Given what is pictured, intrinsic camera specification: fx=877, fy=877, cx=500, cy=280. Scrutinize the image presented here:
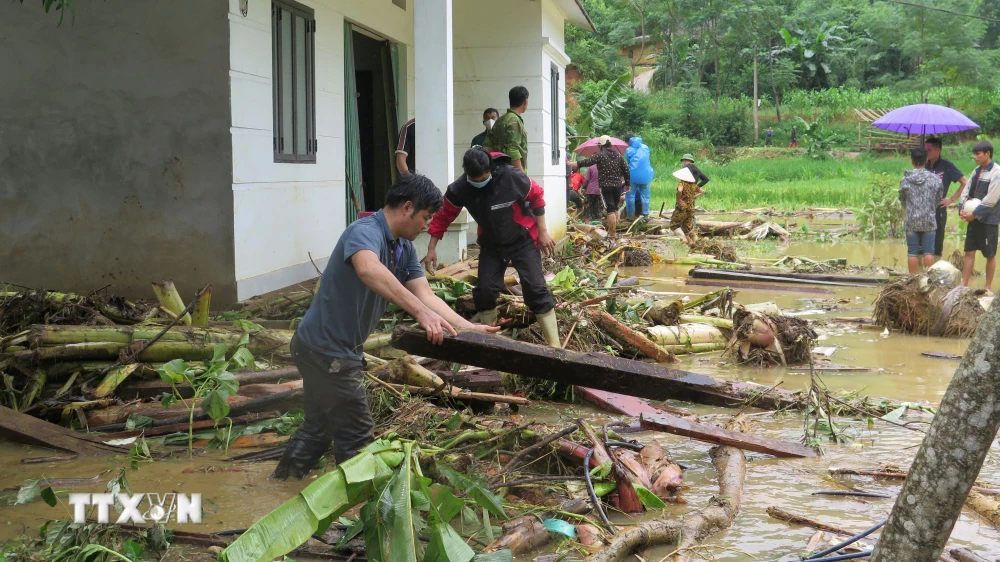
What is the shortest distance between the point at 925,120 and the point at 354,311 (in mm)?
13835

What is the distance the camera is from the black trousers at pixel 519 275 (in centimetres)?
722

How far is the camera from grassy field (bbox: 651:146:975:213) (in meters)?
25.7

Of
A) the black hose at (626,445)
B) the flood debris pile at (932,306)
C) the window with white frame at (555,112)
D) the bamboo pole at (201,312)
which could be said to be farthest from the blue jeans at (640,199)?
the black hose at (626,445)

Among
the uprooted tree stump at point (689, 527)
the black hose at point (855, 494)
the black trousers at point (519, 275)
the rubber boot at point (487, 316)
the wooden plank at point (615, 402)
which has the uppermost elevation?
the black trousers at point (519, 275)

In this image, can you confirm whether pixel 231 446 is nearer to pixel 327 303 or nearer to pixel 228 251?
pixel 327 303

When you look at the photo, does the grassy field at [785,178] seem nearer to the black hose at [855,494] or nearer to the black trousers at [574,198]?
the black trousers at [574,198]

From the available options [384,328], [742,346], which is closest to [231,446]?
[384,328]

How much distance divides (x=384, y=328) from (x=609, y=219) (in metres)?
10.8

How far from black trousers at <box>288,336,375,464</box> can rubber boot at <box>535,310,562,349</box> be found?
9.46ft

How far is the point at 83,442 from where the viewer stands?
5.25m

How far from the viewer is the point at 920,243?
1126cm

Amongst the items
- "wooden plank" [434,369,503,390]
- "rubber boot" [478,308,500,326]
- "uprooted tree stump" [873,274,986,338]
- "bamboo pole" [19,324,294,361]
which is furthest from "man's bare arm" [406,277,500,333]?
"uprooted tree stump" [873,274,986,338]

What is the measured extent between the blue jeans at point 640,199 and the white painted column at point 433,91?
10.6m

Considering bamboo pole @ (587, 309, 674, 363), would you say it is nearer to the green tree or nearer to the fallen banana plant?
the fallen banana plant
